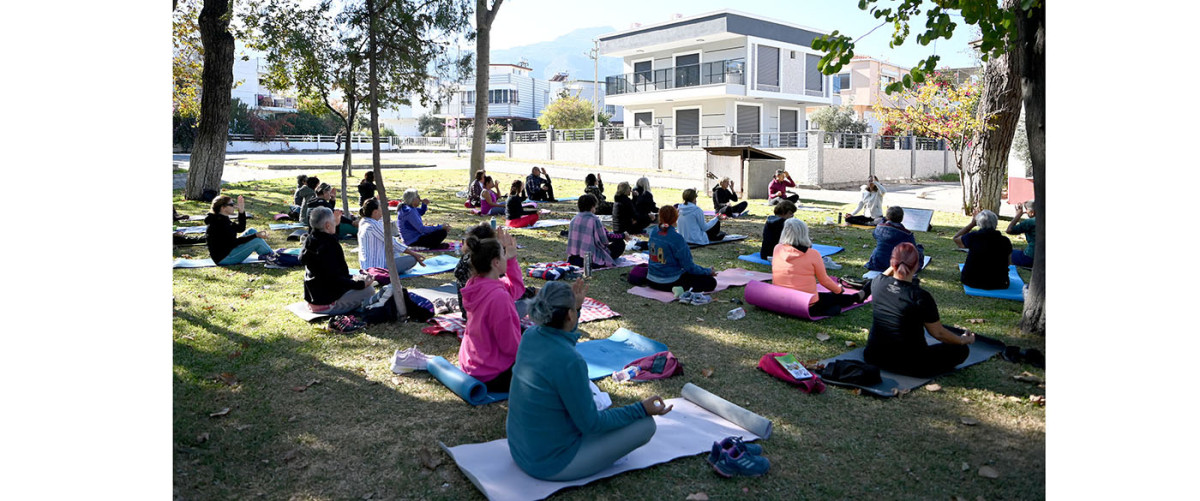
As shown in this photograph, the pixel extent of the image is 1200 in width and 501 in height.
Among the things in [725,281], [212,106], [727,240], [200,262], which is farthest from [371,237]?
[212,106]

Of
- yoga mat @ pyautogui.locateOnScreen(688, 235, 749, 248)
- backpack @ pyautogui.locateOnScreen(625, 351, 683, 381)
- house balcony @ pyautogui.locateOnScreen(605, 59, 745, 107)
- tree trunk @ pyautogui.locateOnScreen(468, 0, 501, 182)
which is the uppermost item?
house balcony @ pyautogui.locateOnScreen(605, 59, 745, 107)

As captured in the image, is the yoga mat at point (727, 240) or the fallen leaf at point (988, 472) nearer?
the fallen leaf at point (988, 472)

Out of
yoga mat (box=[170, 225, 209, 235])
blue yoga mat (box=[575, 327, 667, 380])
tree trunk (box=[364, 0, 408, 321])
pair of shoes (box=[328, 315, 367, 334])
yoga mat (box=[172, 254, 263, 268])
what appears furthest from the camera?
yoga mat (box=[170, 225, 209, 235])

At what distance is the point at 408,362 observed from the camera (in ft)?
20.6

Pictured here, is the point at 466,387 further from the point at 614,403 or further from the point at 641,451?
the point at 641,451

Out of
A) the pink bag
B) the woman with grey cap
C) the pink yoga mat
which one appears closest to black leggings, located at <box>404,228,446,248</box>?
the pink yoga mat

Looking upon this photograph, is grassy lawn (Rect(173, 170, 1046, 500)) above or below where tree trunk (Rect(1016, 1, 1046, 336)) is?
below

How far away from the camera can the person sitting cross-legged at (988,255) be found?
9250mm

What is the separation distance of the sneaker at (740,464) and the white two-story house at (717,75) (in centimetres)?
3478

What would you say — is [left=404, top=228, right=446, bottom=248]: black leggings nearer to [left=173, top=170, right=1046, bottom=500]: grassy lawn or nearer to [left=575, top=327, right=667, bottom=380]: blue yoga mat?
[left=173, top=170, right=1046, bottom=500]: grassy lawn

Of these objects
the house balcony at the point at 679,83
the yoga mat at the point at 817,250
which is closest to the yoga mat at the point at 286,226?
the yoga mat at the point at 817,250

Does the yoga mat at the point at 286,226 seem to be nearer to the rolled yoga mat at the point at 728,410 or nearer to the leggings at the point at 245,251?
the leggings at the point at 245,251

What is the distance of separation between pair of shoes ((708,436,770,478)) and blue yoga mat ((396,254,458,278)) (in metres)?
6.61

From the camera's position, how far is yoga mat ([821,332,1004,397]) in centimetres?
583
